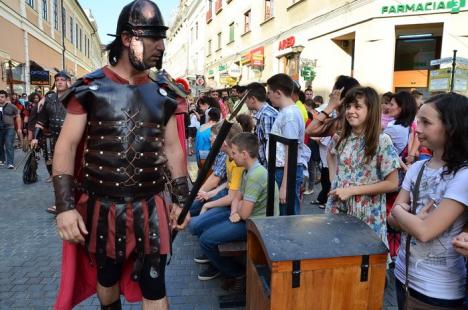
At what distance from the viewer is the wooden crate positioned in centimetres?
171

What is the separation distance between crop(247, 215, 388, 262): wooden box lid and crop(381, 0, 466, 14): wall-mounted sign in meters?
9.42

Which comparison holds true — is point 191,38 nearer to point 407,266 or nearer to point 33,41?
point 33,41

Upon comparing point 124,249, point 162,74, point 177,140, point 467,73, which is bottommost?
point 124,249

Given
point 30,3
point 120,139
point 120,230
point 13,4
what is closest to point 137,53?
point 120,139

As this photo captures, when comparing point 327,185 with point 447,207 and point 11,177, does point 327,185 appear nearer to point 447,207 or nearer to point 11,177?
point 447,207

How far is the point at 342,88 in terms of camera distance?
3.52 meters

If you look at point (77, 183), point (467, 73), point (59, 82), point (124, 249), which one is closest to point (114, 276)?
point (124, 249)

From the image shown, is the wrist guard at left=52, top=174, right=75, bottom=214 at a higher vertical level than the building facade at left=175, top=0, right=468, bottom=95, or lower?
lower

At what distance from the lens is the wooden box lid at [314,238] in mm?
1723

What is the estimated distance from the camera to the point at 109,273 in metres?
2.18

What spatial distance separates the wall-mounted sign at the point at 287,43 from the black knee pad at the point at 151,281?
14.0 meters

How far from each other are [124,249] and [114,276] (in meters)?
0.27

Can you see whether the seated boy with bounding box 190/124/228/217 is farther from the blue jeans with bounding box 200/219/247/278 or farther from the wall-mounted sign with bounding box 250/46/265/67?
the wall-mounted sign with bounding box 250/46/265/67

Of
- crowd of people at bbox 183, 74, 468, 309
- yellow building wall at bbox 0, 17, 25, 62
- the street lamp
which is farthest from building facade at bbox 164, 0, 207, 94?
crowd of people at bbox 183, 74, 468, 309
